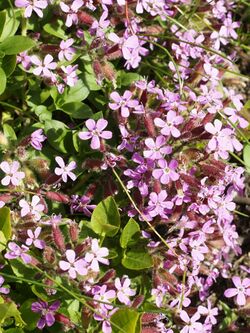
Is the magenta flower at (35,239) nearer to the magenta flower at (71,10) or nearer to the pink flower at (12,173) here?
the pink flower at (12,173)

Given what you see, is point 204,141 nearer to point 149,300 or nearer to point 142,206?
point 142,206

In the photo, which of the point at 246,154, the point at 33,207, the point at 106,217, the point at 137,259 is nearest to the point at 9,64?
the point at 33,207

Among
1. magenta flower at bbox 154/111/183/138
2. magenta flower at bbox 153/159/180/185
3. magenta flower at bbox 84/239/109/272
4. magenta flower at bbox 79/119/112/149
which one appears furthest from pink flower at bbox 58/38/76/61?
magenta flower at bbox 84/239/109/272

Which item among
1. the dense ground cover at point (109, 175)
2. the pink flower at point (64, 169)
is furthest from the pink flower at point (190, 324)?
the pink flower at point (64, 169)

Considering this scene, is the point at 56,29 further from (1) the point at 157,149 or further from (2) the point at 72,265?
(2) the point at 72,265

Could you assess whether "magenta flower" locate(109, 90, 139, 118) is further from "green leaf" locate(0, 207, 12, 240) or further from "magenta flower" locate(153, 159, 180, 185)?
"green leaf" locate(0, 207, 12, 240)
